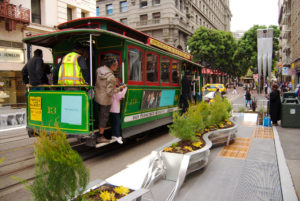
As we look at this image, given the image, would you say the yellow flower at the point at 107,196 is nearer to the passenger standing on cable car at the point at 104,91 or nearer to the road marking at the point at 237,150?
the passenger standing on cable car at the point at 104,91

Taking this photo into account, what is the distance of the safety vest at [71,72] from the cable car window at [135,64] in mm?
1422

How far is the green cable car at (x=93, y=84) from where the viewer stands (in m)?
5.68

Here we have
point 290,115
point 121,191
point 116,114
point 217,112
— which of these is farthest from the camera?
point 290,115

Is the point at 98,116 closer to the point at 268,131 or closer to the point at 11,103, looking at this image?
the point at 268,131

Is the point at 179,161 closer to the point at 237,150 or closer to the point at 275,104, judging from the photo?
the point at 237,150

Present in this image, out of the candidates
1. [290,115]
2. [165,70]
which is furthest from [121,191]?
[290,115]

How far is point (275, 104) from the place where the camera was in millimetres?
9656

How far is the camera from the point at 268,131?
8.88 m

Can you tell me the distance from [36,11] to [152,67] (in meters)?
13.6

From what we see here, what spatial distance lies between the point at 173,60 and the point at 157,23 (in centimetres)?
2855

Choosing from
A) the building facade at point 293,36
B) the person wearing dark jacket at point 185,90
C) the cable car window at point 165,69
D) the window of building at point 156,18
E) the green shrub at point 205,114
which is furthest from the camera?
the window of building at point 156,18

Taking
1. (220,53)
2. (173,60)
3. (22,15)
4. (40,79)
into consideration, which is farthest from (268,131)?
(220,53)

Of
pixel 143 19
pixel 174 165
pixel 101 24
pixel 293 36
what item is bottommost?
pixel 174 165

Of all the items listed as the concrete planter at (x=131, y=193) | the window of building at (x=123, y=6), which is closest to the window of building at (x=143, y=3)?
the window of building at (x=123, y=6)
